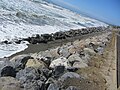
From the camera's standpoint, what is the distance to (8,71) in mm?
7438

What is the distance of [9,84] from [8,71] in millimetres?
1040

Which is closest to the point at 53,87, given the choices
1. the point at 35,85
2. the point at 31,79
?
the point at 35,85

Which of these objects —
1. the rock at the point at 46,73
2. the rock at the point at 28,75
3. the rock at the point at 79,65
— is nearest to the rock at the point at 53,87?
the rock at the point at 28,75

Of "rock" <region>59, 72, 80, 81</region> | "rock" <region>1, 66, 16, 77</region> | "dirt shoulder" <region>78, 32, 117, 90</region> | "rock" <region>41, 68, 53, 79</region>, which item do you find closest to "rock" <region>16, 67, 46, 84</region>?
"rock" <region>1, 66, 16, 77</region>

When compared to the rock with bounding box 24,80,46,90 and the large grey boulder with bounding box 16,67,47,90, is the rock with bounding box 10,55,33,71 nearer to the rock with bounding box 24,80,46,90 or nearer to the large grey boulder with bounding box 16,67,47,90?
the large grey boulder with bounding box 16,67,47,90

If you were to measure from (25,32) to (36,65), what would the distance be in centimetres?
1063

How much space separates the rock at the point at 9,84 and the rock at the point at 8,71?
0.53 meters

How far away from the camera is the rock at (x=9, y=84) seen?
6280 mm

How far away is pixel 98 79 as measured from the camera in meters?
8.92

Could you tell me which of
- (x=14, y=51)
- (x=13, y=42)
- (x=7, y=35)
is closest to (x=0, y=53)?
A: (x=14, y=51)

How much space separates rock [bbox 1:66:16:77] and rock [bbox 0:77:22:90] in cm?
53

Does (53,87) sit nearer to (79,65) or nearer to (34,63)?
(34,63)

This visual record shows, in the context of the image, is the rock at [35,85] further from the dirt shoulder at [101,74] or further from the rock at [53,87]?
the dirt shoulder at [101,74]

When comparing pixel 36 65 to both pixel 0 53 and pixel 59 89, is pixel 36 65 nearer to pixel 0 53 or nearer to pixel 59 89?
pixel 59 89
